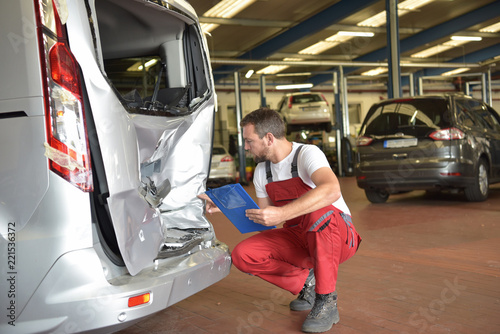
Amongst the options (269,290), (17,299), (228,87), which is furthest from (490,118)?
(228,87)

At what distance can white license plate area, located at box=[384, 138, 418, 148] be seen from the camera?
8328 mm

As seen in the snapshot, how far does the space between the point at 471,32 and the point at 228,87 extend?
11822 mm

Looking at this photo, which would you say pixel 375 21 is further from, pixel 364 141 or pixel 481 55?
pixel 364 141

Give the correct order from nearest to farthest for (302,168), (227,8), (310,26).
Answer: (302,168) → (227,8) → (310,26)

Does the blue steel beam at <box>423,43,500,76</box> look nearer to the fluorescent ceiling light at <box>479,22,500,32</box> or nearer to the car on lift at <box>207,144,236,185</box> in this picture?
the fluorescent ceiling light at <box>479,22,500,32</box>

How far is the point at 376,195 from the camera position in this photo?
31.3 ft

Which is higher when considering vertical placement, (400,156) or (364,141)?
(364,141)

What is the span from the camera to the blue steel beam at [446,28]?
55.0 ft

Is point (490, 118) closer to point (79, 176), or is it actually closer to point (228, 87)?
point (79, 176)

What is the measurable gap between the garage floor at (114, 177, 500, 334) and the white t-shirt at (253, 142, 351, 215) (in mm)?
706

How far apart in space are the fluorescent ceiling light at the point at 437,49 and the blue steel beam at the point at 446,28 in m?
2.81

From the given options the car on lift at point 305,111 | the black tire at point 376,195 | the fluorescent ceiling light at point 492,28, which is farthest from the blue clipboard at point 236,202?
the fluorescent ceiling light at point 492,28

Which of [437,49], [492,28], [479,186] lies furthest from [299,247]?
[437,49]

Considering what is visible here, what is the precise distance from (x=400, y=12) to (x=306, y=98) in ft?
15.4
